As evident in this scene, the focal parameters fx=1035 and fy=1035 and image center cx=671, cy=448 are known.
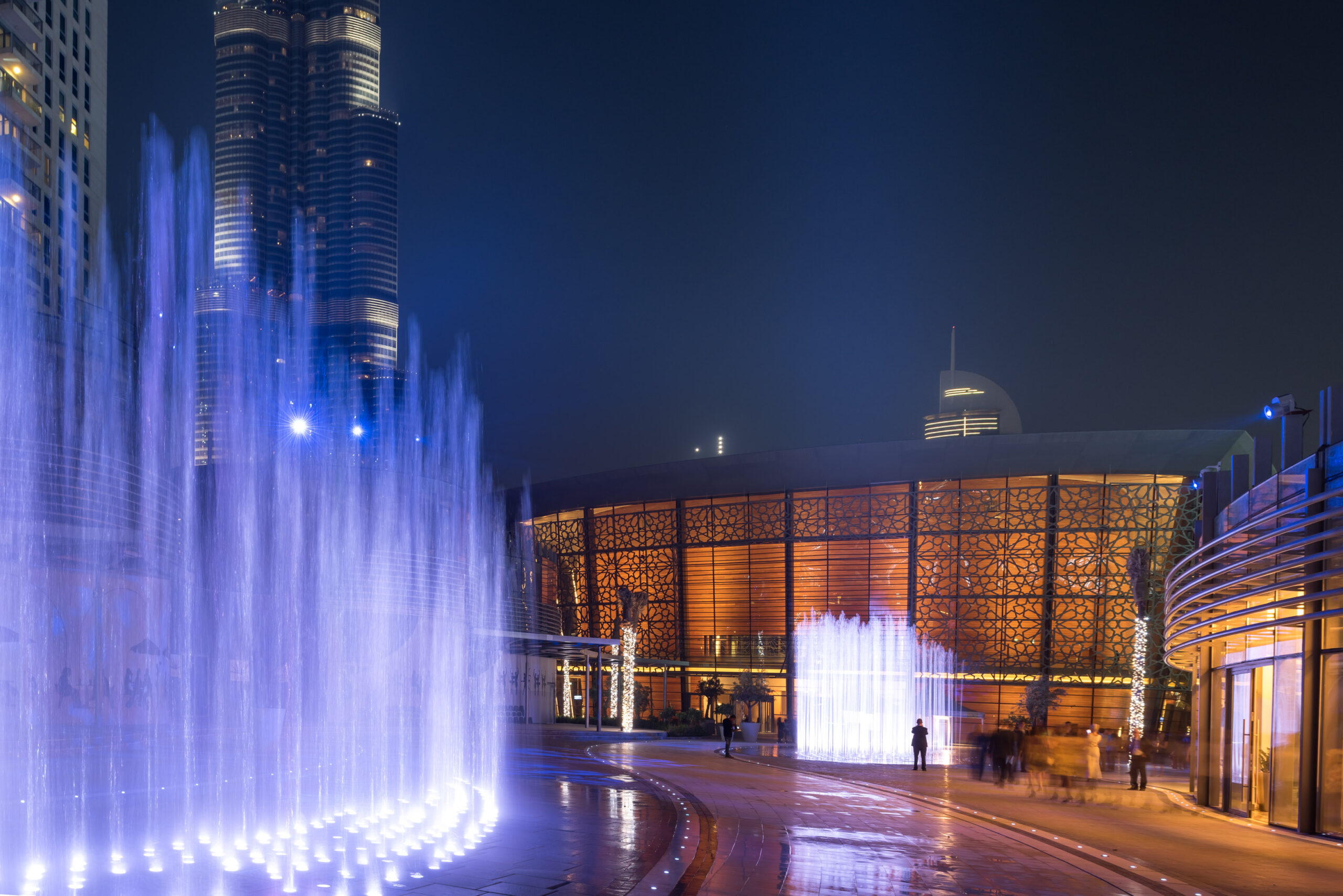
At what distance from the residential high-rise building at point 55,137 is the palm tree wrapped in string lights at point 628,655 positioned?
31686mm

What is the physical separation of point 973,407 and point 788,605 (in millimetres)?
42763

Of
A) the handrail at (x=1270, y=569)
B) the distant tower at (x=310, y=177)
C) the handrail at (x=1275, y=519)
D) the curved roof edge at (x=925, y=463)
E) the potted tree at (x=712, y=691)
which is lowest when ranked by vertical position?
the potted tree at (x=712, y=691)

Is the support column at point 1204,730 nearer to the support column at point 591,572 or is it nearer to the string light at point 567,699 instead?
the string light at point 567,699

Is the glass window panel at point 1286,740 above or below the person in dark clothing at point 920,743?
above

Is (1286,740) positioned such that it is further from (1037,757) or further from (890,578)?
(890,578)

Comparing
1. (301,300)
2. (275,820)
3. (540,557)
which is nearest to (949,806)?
(275,820)

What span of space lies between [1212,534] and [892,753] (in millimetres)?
15376

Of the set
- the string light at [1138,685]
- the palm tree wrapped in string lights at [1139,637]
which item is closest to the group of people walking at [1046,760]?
the string light at [1138,685]

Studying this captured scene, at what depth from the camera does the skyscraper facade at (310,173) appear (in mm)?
176500

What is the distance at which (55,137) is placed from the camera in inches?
2192

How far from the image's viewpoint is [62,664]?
3044 cm

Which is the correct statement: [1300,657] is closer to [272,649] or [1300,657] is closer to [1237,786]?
[1237,786]

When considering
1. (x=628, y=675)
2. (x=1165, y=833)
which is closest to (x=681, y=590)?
(x=628, y=675)

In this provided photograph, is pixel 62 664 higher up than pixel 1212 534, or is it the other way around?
pixel 1212 534
